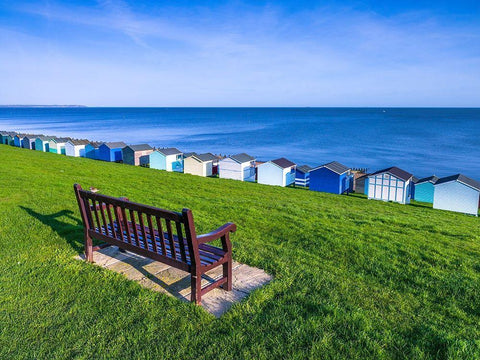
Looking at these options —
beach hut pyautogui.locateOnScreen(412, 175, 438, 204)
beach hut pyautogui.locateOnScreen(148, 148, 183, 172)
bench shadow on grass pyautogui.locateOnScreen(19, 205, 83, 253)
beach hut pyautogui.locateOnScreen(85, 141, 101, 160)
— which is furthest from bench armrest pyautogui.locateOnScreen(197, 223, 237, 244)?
beach hut pyautogui.locateOnScreen(85, 141, 101, 160)

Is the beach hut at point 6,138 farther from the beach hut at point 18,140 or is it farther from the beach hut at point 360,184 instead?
the beach hut at point 360,184

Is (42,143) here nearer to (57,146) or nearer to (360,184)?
(57,146)

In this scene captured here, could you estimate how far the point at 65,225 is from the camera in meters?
6.32

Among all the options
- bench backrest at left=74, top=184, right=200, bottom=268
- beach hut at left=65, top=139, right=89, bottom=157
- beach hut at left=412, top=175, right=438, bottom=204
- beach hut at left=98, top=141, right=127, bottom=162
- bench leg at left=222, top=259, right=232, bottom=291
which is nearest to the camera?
bench backrest at left=74, top=184, right=200, bottom=268

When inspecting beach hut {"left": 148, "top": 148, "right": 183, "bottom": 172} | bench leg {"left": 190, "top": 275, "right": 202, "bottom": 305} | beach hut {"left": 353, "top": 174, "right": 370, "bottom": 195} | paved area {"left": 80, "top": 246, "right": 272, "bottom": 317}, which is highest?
bench leg {"left": 190, "top": 275, "right": 202, "bottom": 305}

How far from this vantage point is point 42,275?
4.30 m

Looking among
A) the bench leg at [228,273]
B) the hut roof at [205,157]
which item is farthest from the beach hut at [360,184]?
the bench leg at [228,273]

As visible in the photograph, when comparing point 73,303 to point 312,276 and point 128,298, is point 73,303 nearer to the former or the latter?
point 128,298

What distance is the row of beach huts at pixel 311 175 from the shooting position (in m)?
16.1

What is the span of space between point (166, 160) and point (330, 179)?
10527 mm

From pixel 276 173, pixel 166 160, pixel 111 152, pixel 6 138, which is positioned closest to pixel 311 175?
pixel 276 173

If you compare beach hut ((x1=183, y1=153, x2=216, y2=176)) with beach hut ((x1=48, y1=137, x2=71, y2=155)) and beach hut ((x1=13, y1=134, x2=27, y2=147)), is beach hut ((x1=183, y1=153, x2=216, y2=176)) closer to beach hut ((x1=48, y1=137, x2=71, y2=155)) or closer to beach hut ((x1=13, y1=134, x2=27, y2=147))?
beach hut ((x1=48, y1=137, x2=71, y2=155))

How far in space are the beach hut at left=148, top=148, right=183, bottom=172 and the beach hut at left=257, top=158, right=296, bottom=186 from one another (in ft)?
19.9

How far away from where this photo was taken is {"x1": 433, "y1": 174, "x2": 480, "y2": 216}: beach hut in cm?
1550
